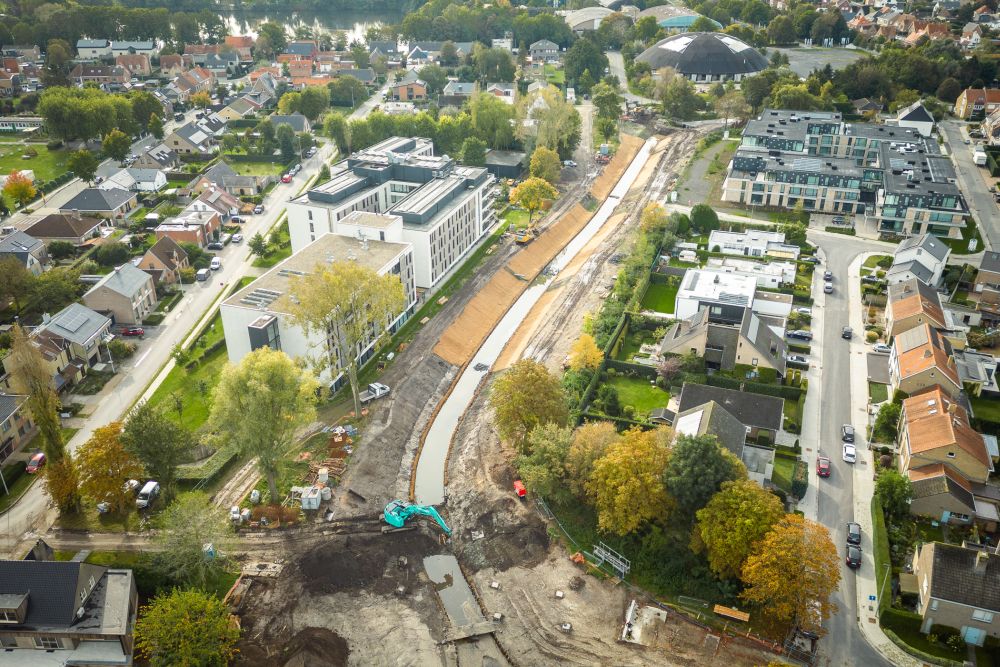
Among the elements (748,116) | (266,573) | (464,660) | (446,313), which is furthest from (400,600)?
(748,116)

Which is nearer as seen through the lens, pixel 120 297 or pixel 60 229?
pixel 120 297

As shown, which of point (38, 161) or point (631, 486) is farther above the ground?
point (631, 486)

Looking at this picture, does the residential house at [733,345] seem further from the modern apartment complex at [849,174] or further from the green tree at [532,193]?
the modern apartment complex at [849,174]

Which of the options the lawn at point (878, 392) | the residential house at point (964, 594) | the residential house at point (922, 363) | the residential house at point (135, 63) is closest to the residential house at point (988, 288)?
the residential house at point (922, 363)

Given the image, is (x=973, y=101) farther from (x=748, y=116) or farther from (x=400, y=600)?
(x=400, y=600)

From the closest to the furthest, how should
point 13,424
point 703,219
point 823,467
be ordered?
point 823,467 < point 13,424 < point 703,219

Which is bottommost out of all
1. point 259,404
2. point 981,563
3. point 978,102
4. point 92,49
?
point 981,563

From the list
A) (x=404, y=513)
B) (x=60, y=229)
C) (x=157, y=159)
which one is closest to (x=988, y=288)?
(x=404, y=513)

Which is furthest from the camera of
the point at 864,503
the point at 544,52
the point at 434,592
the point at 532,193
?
the point at 544,52

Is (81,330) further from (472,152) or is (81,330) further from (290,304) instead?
(472,152)
